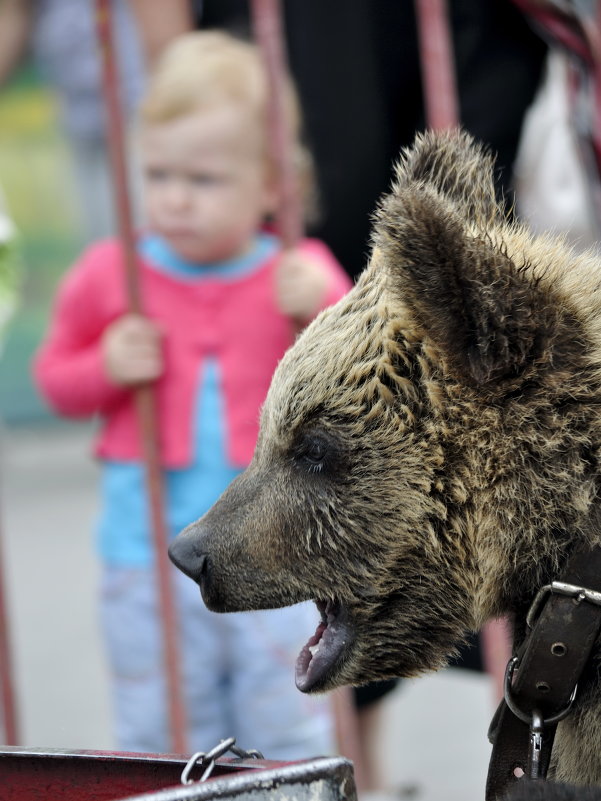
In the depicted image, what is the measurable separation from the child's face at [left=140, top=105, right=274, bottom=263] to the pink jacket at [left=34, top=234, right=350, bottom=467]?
120mm

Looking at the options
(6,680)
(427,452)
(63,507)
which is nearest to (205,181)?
(6,680)

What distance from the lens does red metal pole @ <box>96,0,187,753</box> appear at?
3.34 m

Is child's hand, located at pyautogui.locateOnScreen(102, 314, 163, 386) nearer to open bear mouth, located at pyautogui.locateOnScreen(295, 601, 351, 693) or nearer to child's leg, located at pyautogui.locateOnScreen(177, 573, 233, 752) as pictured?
child's leg, located at pyautogui.locateOnScreen(177, 573, 233, 752)

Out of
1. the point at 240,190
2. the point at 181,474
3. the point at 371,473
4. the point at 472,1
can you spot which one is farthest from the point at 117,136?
the point at 371,473

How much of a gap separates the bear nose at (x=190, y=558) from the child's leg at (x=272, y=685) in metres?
1.21

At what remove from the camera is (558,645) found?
6.37 feet

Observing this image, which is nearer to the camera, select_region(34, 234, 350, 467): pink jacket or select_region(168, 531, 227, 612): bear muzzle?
select_region(168, 531, 227, 612): bear muzzle

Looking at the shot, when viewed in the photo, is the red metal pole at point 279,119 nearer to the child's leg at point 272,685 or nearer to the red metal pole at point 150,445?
the red metal pole at point 150,445

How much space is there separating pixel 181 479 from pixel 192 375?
31cm

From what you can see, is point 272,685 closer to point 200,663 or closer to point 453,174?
point 200,663

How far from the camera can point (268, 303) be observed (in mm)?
3561

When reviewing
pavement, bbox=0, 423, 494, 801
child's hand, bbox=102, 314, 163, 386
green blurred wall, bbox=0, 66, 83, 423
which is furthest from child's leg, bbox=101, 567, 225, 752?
green blurred wall, bbox=0, 66, 83, 423

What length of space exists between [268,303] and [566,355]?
162 cm

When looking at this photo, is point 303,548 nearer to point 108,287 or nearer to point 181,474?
point 181,474
